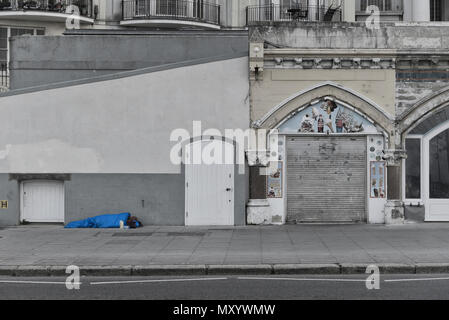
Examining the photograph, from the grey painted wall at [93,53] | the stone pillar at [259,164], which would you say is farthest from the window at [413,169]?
the grey painted wall at [93,53]

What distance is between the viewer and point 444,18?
23109 mm

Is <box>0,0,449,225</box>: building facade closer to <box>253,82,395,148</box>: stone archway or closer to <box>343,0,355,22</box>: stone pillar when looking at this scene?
<box>253,82,395,148</box>: stone archway

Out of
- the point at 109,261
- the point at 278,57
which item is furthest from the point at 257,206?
the point at 109,261

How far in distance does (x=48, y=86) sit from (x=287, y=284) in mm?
9829

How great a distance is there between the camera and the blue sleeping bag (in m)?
15.7

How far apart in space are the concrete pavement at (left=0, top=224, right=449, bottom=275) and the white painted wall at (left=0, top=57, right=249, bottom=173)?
1.90 m

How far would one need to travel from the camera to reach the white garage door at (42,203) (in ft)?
53.2

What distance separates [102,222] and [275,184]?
5001 millimetres

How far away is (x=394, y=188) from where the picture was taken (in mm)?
16141

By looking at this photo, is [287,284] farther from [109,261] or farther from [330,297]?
[109,261]

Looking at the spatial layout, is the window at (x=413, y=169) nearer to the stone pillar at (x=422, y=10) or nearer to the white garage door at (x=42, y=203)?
the stone pillar at (x=422, y=10)

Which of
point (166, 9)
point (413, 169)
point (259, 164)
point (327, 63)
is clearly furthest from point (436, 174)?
point (166, 9)

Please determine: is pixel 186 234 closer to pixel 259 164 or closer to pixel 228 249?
pixel 228 249
